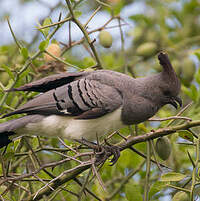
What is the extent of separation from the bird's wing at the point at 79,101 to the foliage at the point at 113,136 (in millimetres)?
158

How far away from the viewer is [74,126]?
2732 millimetres

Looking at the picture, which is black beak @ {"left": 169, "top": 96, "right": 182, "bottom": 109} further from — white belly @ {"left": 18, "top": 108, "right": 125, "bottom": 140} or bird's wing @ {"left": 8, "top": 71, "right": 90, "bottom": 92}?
bird's wing @ {"left": 8, "top": 71, "right": 90, "bottom": 92}

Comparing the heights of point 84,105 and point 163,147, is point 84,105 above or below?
above

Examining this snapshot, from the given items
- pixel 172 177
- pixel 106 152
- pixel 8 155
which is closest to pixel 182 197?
pixel 172 177

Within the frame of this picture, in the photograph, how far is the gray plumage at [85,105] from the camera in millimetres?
2691

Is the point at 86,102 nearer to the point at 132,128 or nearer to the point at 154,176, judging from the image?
the point at 132,128

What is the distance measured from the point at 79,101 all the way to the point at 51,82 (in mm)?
213

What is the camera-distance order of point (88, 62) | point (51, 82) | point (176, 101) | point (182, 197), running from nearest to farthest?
point (182, 197)
point (51, 82)
point (176, 101)
point (88, 62)

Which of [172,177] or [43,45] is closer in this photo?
[172,177]

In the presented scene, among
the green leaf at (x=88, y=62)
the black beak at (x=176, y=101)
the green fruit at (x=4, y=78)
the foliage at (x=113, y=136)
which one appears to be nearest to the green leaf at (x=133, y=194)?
the foliage at (x=113, y=136)

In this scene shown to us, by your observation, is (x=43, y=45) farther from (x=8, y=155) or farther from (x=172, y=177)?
(x=172, y=177)

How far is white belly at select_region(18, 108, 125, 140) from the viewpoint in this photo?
8.83ft

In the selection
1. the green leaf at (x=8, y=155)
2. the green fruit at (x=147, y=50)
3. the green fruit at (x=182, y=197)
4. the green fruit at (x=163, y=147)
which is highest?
the green fruit at (x=147, y=50)

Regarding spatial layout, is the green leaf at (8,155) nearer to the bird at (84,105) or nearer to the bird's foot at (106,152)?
the bird at (84,105)
